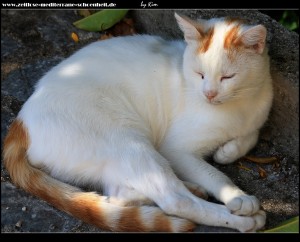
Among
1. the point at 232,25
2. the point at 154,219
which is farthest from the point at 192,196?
the point at 232,25

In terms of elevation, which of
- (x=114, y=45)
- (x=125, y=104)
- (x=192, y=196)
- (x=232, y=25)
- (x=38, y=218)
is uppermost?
(x=232, y=25)

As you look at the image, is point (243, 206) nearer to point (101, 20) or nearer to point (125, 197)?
point (125, 197)

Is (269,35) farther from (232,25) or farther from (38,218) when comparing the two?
(38,218)

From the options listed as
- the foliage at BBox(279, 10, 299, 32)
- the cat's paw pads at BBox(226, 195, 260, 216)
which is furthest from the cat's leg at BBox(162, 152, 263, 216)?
the foliage at BBox(279, 10, 299, 32)

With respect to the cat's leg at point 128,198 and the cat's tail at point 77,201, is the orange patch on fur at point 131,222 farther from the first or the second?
the cat's leg at point 128,198

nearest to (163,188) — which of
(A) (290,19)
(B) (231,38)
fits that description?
(B) (231,38)
